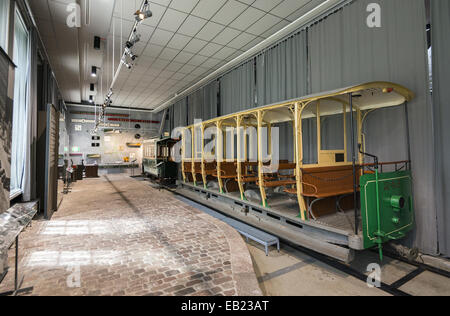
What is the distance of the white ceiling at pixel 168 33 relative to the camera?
5.47m

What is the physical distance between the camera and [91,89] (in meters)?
12.5

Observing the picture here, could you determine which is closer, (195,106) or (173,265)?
(173,265)

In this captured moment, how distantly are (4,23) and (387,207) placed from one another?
705cm

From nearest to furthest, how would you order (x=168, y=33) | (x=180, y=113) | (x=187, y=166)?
(x=168, y=33) < (x=187, y=166) < (x=180, y=113)

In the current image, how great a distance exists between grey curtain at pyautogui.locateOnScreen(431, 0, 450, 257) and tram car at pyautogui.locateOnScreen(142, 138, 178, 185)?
9.28 meters

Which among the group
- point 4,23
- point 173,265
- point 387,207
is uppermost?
point 4,23

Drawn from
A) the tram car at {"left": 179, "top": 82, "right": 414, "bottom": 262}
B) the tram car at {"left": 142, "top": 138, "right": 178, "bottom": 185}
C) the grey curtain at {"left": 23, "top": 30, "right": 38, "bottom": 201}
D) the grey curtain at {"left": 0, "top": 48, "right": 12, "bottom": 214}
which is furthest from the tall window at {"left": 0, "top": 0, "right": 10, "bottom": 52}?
the tram car at {"left": 142, "top": 138, "right": 178, "bottom": 185}

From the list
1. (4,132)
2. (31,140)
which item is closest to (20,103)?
(31,140)

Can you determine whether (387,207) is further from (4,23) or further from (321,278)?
(4,23)

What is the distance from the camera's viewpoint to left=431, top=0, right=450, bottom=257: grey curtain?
349 cm

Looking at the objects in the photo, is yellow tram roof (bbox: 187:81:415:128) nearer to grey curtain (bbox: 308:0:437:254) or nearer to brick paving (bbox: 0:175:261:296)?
grey curtain (bbox: 308:0:437:254)

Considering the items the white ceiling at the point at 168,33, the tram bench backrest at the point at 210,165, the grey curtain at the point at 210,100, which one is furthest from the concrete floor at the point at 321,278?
the grey curtain at the point at 210,100

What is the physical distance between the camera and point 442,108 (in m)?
3.55
